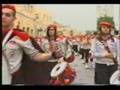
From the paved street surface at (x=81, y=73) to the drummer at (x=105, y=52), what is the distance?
0.21 ft

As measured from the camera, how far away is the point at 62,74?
449 centimetres

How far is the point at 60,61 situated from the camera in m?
4.48

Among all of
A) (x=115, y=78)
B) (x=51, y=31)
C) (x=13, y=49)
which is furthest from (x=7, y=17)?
(x=115, y=78)

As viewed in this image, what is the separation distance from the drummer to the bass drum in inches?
10.8

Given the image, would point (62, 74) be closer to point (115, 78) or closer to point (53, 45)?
point (53, 45)

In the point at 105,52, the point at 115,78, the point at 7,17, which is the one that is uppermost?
the point at 7,17

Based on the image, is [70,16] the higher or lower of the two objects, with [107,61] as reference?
higher

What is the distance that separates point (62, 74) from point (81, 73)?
0.66ft

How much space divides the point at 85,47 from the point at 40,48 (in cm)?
47

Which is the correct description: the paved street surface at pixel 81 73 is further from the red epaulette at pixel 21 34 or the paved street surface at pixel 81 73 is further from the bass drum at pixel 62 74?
the red epaulette at pixel 21 34

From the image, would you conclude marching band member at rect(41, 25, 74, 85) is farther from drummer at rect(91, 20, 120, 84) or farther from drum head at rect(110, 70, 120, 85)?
drum head at rect(110, 70, 120, 85)
